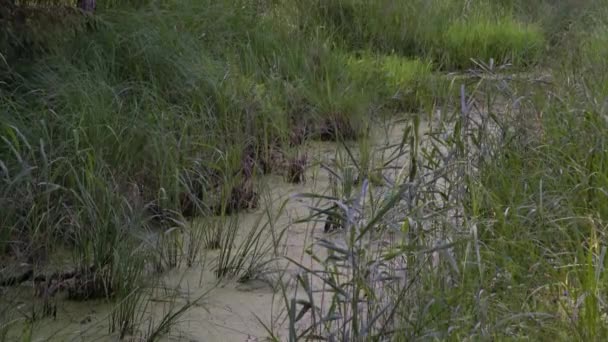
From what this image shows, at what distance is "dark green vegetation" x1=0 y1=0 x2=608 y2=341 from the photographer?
2738 millimetres

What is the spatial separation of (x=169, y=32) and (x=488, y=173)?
2.31 meters

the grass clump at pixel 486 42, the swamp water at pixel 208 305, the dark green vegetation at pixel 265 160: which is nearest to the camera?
the dark green vegetation at pixel 265 160

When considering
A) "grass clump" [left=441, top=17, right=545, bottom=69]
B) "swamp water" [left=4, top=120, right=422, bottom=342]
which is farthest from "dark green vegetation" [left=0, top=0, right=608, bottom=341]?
"grass clump" [left=441, top=17, right=545, bottom=69]

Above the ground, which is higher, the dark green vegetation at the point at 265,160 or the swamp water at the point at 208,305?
the dark green vegetation at the point at 265,160

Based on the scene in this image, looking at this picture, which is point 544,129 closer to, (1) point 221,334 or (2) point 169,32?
(1) point 221,334

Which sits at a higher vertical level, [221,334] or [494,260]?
[494,260]

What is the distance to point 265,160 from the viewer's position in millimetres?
4699

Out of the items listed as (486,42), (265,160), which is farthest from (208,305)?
(486,42)

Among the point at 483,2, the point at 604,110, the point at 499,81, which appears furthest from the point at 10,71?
the point at 483,2

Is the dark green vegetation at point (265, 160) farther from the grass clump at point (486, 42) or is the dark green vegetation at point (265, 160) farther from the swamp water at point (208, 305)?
the grass clump at point (486, 42)

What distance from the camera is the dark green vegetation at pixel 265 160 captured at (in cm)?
274

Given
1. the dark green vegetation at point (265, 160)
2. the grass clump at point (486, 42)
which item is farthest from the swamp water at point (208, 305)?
the grass clump at point (486, 42)

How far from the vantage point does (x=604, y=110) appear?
12.8 ft

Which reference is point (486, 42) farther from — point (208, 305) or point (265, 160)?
point (208, 305)
